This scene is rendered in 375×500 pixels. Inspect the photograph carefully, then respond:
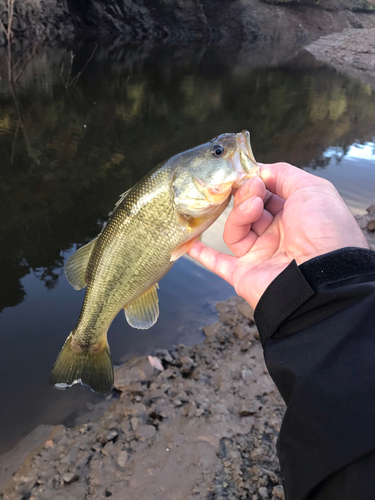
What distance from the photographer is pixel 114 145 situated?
38.2 ft

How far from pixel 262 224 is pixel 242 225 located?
12.8 inches

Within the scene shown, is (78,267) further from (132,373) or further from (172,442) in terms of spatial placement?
(172,442)

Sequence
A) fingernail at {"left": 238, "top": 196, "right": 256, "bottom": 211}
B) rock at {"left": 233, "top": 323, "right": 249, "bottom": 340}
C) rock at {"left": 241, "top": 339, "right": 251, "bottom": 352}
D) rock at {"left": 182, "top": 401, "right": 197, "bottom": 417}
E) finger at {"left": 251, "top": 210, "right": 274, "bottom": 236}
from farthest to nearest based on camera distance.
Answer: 1. rock at {"left": 233, "top": 323, "right": 249, "bottom": 340}
2. rock at {"left": 241, "top": 339, "right": 251, "bottom": 352}
3. rock at {"left": 182, "top": 401, "right": 197, "bottom": 417}
4. finger at {"left": 251, "top": 210, "right": 274, "bottom": 236}
5. fingernail at {"left": 238, "top": 196, "right": 256, "bottom": 211}

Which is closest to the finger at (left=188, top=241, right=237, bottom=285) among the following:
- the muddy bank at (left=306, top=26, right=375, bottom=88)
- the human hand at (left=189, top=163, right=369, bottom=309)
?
the human hand at (left=189, top=163, right=369, bottom=309)

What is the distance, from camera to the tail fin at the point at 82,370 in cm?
290

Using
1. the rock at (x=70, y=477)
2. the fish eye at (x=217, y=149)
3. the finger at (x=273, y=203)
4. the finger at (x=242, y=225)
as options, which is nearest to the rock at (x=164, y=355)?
the rock at (x=70, y=477)

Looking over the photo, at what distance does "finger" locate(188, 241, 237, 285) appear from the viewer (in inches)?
113

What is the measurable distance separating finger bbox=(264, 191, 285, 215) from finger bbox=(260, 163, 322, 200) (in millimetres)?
127

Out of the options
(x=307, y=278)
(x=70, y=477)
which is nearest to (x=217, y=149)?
(x=307, y=278)

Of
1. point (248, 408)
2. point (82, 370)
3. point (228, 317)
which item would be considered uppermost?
point (82, 370)

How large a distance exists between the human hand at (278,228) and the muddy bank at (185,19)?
29.6m

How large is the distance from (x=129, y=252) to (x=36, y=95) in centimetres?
1618

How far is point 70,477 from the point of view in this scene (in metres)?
2.92

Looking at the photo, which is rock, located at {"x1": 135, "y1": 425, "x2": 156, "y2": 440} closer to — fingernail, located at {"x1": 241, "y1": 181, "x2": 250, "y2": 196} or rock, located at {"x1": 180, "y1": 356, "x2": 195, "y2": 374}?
rock, located at {"x1": 180, "y1": 356, "x2": 195, "y2": 374}
